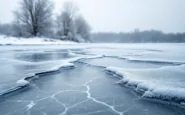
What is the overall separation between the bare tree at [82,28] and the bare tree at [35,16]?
39.2 ft

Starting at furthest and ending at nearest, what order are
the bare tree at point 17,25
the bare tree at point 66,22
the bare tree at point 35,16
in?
the bare tree at point 66,22 → the bare tree at point 17,25 → the bare tree at point 35,16

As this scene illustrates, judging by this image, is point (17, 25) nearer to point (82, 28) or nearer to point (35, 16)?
point (35, 16)

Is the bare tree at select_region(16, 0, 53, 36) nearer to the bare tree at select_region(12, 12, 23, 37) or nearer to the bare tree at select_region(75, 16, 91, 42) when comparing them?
the bare tree at select_region(12, 12, 23, 37)

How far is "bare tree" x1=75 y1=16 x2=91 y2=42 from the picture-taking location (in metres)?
42.2

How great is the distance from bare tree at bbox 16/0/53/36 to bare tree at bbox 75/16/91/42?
11951 mm

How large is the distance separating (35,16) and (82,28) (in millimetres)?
15456

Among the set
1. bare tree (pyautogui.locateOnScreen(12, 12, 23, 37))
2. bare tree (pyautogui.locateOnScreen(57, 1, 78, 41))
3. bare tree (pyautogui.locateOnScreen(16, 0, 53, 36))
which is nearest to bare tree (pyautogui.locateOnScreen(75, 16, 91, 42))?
bare tree (pyautogui.locateOnScreen(57, 1, 78, 41))

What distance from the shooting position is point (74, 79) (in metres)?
5.73

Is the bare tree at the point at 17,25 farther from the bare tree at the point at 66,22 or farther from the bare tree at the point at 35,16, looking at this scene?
the bare tree at the point at 66,22

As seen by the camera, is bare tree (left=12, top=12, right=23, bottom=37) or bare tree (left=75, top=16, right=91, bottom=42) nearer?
bare tree (left=12, top=12, right=23, bottom=37)

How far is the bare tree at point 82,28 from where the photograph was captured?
138ft

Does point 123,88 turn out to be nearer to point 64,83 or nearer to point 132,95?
point 132,95

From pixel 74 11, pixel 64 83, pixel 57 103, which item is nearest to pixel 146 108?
pixel 57 103

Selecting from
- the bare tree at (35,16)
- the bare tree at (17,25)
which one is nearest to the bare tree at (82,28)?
the bare tree at (35,16)
